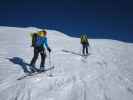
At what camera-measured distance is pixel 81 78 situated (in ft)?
36.7

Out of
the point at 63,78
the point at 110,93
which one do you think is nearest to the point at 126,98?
the point at 110,93

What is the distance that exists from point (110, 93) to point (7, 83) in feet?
14.8

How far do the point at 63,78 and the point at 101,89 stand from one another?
Result: 219cm

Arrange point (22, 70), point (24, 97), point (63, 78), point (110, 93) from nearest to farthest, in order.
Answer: point (24, 97), point (110, 93), point (63, 78), point (22, 70)

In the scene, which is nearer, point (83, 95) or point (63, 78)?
point (83, 95)

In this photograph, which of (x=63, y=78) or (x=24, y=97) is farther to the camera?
(x=63, y=78)

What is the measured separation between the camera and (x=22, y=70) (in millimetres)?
11852

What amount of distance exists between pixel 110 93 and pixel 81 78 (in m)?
2.59

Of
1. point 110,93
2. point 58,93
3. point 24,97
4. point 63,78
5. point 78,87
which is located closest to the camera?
point 24,97

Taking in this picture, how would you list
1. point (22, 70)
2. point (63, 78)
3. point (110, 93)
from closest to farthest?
point (110, 93) < point (63, 78) < point (22, 70)

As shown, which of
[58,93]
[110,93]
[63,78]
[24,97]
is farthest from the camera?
[63,78]

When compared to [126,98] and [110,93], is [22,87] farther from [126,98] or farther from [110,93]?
[126,98]

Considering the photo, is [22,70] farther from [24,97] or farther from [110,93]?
[110,93]

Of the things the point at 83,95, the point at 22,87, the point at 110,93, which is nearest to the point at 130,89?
the point at 110,93
